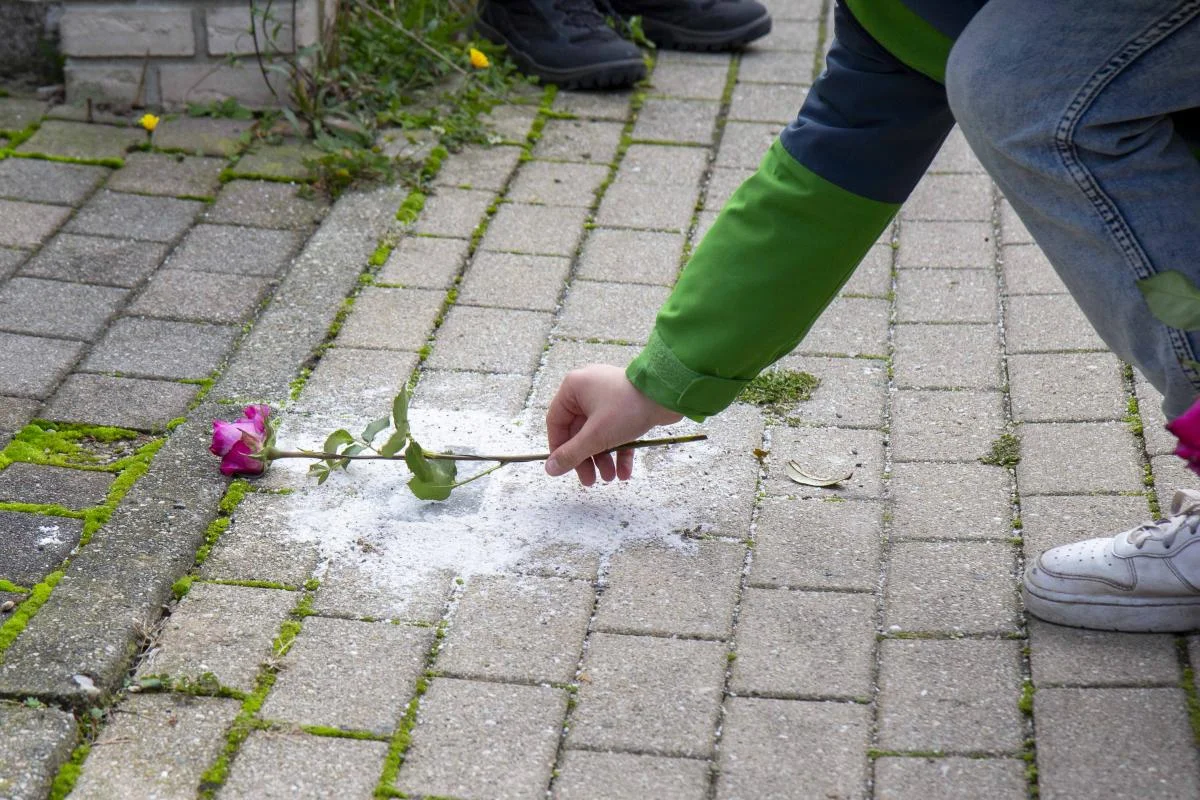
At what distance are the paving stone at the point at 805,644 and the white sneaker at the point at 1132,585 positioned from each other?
26 centimetres

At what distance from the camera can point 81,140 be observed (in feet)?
12.4

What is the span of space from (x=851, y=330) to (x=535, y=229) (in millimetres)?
819

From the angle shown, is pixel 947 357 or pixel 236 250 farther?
pixel 236 250

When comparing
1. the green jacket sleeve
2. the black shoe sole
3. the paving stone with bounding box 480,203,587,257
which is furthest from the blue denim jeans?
the black shoe sole

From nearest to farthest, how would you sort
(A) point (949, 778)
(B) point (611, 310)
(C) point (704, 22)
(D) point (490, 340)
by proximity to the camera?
(A) point (949, 778) < (D) point (490, 340) < (B) point (611, 310) < (C) point (704, 22)

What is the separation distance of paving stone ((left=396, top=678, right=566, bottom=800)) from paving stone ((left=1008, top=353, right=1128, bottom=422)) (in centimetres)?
116

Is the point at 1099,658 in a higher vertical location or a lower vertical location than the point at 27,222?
higher

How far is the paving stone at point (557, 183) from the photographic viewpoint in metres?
3.56

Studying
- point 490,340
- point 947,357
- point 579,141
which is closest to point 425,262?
point 490,340

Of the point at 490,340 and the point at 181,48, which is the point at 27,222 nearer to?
the point at 181,48

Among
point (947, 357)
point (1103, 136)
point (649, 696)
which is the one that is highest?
point (1103, 136)

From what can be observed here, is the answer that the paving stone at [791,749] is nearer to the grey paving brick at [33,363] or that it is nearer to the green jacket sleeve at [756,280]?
the green jacket sleeve at [756,280]

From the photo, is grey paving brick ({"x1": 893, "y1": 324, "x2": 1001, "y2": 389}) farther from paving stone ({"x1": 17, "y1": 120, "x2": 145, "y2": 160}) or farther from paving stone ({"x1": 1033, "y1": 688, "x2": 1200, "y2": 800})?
paving stone ({"x1": 17, "y1": 120, "x2": 145, "y2": 160})

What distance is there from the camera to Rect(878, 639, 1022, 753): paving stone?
6.09 ft
